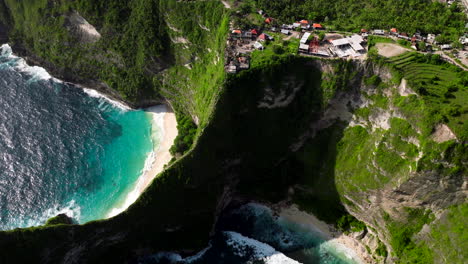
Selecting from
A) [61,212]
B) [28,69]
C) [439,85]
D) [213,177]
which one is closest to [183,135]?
[213,177]

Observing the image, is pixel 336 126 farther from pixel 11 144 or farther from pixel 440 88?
pixel 11 144

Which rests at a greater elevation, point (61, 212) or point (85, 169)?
point (85, 169)

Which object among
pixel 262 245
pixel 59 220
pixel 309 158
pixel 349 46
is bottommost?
pixel 262 245

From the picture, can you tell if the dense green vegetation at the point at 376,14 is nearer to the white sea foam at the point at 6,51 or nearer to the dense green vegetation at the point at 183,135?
the dense green vegetation at the point at 183,135

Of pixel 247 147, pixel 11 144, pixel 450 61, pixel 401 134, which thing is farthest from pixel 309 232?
pixel 11 144

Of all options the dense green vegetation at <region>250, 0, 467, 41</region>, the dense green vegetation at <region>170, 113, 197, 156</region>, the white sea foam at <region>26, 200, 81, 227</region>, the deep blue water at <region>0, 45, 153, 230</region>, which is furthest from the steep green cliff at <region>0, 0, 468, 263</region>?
the white sea foam at <region>26, 200, 81, 227</region>

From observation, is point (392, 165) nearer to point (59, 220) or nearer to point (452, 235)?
point (452, 235)
